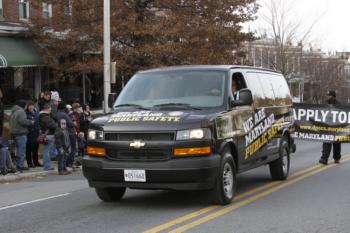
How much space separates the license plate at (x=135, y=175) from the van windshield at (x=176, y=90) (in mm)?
1198

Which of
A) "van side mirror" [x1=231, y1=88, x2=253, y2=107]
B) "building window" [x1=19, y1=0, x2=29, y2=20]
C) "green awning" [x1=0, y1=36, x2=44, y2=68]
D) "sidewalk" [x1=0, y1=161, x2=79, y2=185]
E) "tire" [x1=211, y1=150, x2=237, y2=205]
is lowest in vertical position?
"sidewalk" [x1=0, y1=161, x2=79, y2=185]

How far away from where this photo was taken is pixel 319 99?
5741 centimetres

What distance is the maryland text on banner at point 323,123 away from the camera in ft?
45.6

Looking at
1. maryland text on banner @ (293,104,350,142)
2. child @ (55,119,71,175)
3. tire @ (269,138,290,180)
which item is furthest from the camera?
maryland text on banner @ (293,104,350,142)

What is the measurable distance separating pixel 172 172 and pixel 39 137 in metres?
7.37

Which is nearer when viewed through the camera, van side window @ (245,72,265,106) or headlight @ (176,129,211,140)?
headlight @ (176,129,211,140)

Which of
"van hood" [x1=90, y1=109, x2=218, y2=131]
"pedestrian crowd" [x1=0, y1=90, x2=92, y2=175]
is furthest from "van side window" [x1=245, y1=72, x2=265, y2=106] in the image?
"pedestrian crowd" [x1=0, y1=90, x2=92, y2=175]

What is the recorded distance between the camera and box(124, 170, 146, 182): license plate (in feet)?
25.7

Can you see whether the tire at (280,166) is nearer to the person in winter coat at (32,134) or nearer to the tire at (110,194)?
the tire at (110,194)

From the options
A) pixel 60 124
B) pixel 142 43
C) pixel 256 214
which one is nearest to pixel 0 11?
pixel 142 43

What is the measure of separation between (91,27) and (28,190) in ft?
34.5

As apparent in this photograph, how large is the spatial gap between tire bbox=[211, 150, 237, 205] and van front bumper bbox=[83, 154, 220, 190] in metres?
0.16

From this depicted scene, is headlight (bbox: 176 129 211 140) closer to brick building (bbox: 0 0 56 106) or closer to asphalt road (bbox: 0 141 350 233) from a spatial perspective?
asphalt road (bbox: 0 141 350 233)

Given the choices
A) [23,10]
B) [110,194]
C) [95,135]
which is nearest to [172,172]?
[95,135]
